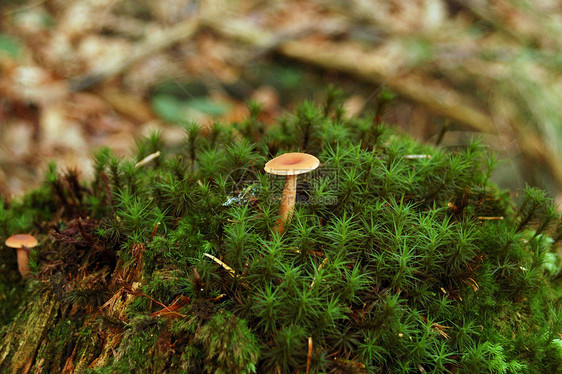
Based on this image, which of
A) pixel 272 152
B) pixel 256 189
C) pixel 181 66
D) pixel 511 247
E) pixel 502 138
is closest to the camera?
pixel 511 247

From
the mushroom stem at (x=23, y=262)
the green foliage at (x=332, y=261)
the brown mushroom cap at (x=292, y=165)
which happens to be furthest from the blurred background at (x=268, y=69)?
the brown mushroom cap at (x=292, y=165)

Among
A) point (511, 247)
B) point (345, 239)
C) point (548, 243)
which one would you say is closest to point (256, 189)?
point (345, 239)

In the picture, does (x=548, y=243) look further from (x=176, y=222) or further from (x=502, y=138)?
(x=502, y=138)

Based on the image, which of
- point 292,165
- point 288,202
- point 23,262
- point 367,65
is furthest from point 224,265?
point 367,65

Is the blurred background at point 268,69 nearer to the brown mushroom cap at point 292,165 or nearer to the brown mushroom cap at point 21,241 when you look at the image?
the brown mushroom cap at point 21,241

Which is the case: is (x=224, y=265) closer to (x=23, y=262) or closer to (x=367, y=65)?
(x=23, y=262)

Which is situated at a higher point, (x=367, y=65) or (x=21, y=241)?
(x=21, y=241)

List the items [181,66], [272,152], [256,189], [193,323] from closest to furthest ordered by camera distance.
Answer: [193,323], [256,189], [272,152], [181,66]
